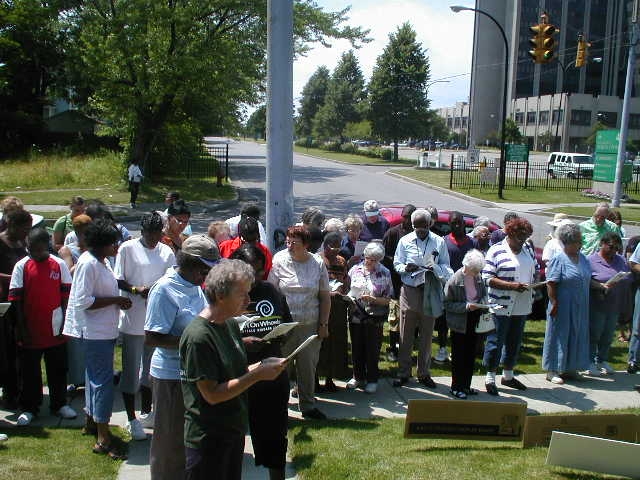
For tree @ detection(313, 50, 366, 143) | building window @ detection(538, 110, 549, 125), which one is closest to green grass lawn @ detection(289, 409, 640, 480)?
tree @ detection(313, 50, 366, 143)

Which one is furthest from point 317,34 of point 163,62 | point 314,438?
point 314,438

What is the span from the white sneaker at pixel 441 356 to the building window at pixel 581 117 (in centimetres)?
8434

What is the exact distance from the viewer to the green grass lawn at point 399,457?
480 cm

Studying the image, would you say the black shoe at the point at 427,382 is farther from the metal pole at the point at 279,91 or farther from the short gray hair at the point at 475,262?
the metal pole at the point at 279,91

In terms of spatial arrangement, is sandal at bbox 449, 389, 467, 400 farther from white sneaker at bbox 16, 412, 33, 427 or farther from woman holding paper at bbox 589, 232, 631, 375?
white sneaker at bbox 16, 412, 33, 427

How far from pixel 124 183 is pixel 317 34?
10.2m

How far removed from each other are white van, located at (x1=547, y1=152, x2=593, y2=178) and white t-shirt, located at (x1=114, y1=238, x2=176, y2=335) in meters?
34.8

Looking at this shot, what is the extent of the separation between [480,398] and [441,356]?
1321mm

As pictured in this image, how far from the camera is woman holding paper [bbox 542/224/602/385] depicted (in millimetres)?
7305

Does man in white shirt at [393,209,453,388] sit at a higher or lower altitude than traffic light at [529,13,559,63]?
lower

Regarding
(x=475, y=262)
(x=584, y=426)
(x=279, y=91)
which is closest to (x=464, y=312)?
(x=475, y=262)

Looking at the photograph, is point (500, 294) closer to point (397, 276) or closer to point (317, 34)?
point (397, 276)

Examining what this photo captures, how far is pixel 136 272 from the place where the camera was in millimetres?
5430

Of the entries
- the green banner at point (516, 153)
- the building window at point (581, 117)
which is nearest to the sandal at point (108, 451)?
the green banner at point (516, 153)
